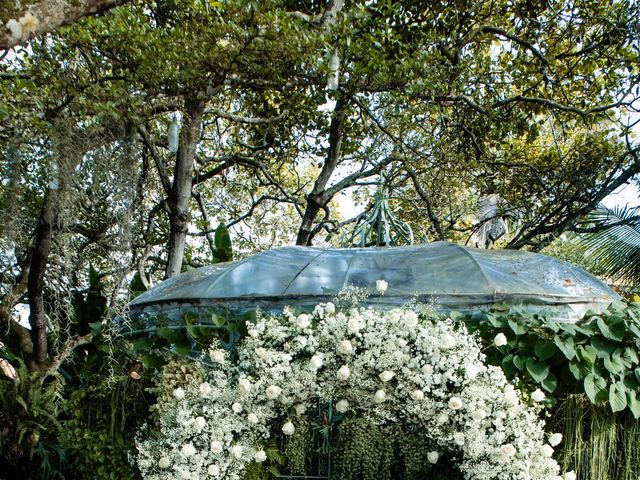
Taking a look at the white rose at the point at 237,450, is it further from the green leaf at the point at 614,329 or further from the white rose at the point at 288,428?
the green leaf at the point at 614,329

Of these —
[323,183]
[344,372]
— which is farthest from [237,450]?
[323,183]

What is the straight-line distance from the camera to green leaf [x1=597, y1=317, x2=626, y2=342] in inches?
180

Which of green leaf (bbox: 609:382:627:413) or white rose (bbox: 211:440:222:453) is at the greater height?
green leaf (bbox: 609:382:627:413)

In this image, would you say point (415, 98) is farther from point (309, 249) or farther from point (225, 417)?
point (225, 417)

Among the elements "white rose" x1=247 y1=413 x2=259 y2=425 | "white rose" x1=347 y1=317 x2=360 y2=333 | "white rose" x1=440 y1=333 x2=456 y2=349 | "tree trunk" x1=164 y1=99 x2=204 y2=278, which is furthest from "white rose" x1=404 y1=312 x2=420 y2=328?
"tree trunk" x1=164 y1=99 x2=204 y2=278

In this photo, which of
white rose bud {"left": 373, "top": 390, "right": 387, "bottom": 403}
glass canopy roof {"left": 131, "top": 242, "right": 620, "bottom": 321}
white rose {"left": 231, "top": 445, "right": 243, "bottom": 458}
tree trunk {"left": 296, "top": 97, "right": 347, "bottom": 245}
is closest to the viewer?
white rose bud {"left": 373, "top": 390, "right": 387, "bottom": 403}

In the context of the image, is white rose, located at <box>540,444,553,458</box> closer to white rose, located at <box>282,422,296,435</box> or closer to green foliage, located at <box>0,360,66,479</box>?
white rose, located at <box>282,422,296,435</box>

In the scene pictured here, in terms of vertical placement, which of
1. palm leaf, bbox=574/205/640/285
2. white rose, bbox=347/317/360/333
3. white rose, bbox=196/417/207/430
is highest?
palm leaf, bbox=574/205/640/285

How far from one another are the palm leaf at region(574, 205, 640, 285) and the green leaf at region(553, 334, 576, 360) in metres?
4.92

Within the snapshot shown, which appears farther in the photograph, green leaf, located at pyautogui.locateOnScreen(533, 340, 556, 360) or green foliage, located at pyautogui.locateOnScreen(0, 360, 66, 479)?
green foliage, located at pyautogui.locateOnScreen(0, 360, 66, 479)

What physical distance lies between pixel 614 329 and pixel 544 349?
48 cm

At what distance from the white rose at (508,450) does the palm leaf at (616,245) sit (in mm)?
5566

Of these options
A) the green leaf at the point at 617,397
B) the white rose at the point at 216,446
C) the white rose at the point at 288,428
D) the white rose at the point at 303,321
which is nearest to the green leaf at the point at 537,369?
the green leaf at the point at 617,397

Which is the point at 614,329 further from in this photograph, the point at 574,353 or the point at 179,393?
the point at 179,393
